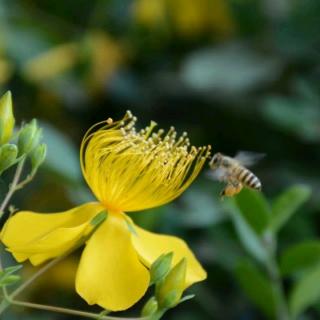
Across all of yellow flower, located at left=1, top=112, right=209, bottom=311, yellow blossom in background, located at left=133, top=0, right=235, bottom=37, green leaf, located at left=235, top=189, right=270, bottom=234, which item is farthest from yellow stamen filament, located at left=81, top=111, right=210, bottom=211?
yellow blossom in background, located at left=133, top=0, right=235, bottom=37

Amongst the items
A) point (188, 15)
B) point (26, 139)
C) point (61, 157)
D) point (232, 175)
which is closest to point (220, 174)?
point (232, 175)

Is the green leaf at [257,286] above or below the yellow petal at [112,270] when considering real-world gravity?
below

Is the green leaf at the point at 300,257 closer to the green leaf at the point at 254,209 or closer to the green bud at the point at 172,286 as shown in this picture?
the green leaf at the point at 254,209

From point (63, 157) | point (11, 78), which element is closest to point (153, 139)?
point (63, 157)

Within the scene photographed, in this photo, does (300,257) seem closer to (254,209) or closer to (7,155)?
(254,209)

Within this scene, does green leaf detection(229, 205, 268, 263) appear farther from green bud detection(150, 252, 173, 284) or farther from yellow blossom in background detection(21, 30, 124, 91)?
yellow blossom in background detection(21, 30, 124, 91)

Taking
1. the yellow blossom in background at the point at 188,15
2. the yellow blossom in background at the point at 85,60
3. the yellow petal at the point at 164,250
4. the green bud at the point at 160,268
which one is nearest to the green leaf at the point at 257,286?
the yellow petal at the point at 164,250
